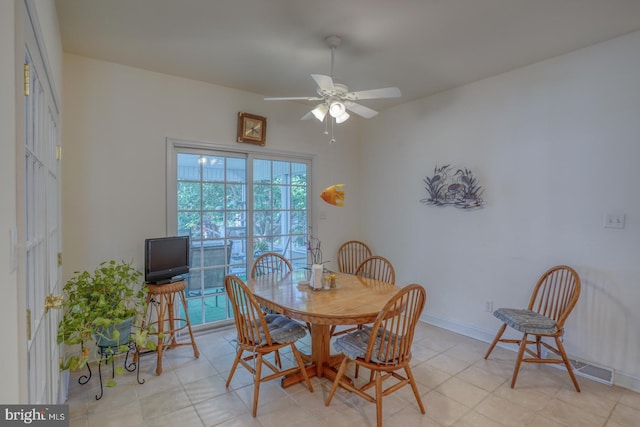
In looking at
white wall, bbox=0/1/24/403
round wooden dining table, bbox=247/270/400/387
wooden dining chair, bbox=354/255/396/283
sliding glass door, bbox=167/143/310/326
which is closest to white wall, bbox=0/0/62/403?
white wall, bbox=0/1/24/403

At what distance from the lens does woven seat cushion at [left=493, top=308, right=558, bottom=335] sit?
247cm

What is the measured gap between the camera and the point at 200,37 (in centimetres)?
254

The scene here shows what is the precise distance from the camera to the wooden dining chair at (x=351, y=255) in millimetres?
4559

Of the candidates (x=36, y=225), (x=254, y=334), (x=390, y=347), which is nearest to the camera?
(x=36, y=225)

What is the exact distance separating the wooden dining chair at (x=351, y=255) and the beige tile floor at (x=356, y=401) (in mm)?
1836

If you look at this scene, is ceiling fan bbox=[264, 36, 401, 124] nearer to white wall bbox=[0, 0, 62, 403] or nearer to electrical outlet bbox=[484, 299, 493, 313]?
white wall bbox=[0, 0, 62, 403]

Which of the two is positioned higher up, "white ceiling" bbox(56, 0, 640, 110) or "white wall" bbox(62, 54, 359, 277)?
"white ceiling" bbox(56, 0, 640, 110)

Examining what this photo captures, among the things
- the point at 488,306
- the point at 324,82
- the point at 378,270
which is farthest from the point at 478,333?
the point at 324,82

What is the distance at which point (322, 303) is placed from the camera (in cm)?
229

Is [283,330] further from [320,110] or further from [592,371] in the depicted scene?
[592,371]

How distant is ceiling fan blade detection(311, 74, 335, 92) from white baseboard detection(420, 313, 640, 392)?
2887 mm

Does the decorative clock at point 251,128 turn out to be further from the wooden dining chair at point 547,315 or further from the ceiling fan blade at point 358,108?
A: the wooden dining chair at point 547,315

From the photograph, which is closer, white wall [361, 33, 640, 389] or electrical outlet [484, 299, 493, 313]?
white wall [361, 33, 640, 389]
